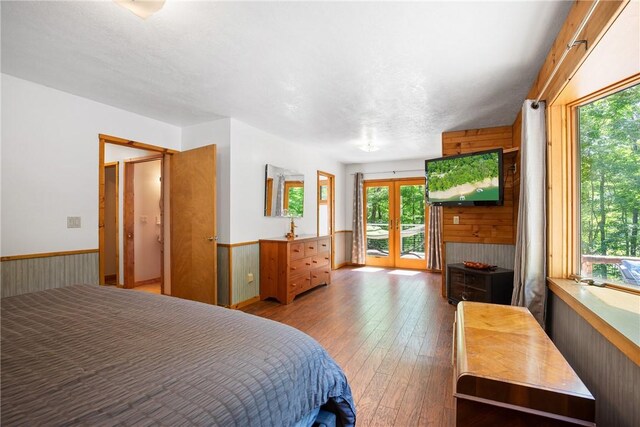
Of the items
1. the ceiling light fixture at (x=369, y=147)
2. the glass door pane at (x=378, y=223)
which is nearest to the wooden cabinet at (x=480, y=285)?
the ceiling light fixture at (x=369, y=147)

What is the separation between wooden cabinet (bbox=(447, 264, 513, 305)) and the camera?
3.13 metres

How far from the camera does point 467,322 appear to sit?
1.78m

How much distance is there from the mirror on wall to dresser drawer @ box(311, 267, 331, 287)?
3.30 ft

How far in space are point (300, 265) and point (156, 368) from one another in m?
3.21

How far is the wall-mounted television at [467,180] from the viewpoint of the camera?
11.0ft

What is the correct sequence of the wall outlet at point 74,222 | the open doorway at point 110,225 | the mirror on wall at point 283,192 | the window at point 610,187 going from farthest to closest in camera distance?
the open doorway at point 110,225 < the mirror on wall at point 283,192 < the wall outlet at point 74,222 < the window at point 610,187

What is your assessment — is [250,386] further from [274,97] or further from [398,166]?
[398,166]

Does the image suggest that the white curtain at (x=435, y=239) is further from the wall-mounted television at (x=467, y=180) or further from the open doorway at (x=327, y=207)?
the open doorway at (x=327, y=207)

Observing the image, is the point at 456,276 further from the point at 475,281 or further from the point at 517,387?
the point at 517,387

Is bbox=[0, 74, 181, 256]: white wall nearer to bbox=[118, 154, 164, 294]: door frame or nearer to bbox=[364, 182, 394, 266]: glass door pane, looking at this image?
bbox=[118, 154, 164, 294]: door frame

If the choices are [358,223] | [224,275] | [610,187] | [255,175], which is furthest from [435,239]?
[224,275]

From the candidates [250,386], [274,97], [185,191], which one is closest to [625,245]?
[250,386]

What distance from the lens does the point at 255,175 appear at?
13.0 ft

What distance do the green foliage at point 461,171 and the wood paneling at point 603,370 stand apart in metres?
1.89
